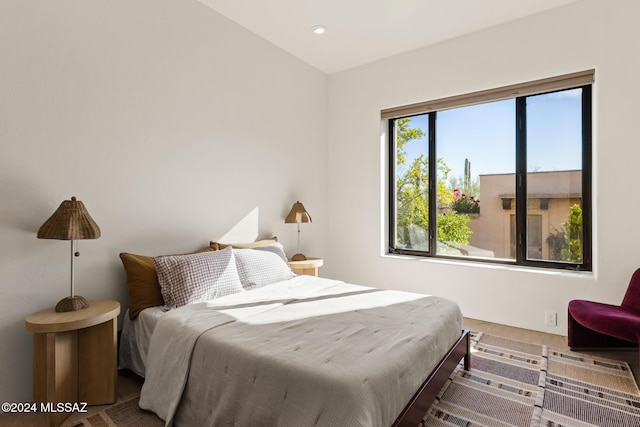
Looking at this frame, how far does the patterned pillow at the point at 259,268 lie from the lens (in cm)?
273

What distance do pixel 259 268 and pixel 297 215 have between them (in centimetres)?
101

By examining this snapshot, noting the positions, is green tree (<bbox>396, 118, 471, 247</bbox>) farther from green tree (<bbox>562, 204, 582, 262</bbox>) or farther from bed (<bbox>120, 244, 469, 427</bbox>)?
bed (<bbox>120, 244, 469, 427</bbox>)

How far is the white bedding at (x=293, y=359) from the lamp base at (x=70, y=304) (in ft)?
1.53

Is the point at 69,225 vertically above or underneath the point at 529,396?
above

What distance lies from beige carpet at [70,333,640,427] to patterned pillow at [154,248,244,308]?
2.15 feet

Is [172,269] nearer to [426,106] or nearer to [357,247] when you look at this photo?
[357,247]

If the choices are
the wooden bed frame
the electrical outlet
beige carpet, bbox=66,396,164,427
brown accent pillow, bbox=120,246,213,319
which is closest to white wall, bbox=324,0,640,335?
the electrical outlet

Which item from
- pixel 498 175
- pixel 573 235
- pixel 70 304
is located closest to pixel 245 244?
pixel 70 304

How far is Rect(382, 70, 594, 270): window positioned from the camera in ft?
10.4

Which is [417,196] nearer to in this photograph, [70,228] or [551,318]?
[551,318]

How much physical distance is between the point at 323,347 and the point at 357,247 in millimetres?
2755

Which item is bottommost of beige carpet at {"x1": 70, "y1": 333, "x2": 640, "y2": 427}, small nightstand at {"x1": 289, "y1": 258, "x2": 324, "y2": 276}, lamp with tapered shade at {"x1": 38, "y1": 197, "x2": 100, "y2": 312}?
beige carpet at {"x1": 70, "y1": 333, "x2": 640, "y2": 427}

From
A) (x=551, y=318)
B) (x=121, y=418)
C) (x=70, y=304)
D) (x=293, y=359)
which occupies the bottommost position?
(x=121, y=418)

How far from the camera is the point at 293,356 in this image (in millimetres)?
1530
